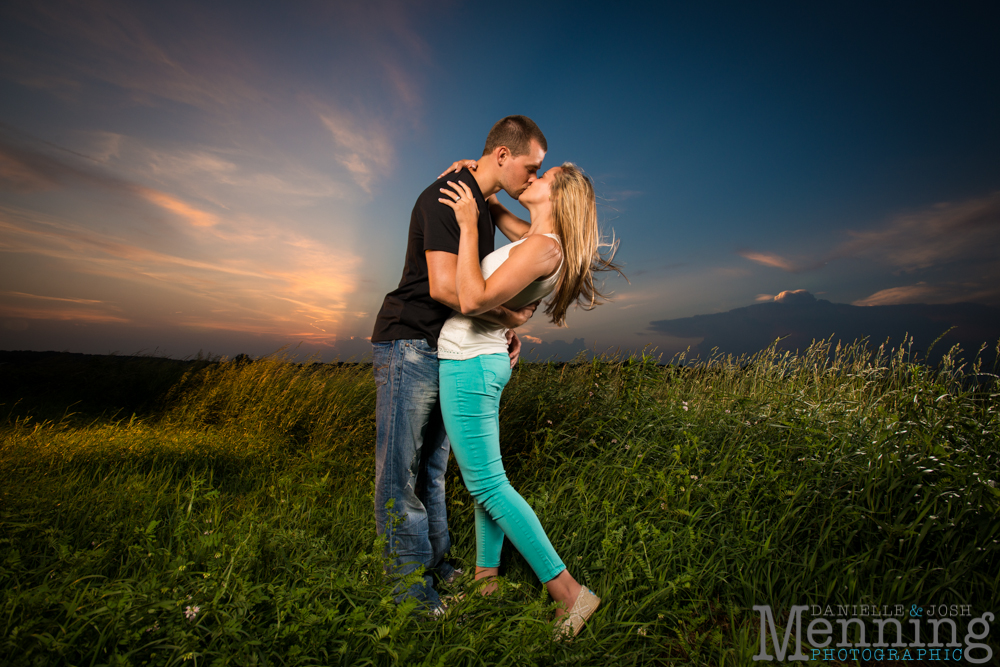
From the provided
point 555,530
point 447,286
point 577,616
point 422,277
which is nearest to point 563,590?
point 577,616

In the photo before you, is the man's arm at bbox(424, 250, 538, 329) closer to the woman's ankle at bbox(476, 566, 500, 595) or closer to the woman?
the woman

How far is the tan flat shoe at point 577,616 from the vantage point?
6.37 ft

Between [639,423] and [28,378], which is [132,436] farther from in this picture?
[28,378]

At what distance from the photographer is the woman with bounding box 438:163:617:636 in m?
1.96

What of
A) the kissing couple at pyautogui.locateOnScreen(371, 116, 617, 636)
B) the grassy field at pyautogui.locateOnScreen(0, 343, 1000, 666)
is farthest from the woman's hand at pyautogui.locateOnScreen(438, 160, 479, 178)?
the grassy field at pyautogui.locateOnScreen(0, 343, 1000, 666)

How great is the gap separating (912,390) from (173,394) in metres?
9.37

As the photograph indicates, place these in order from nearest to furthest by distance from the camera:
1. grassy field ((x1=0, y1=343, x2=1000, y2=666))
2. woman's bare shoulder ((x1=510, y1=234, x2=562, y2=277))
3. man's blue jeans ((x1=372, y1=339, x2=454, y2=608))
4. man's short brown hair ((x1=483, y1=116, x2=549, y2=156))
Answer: grassy field ((x1=0, y1=343, x2=1000, y2=666)), woman's bare shoulder ((x1=510, y1=234, x2=562, y2=277)), man's blue jeans ((x1=372, y1=339, x2=454, y2=608)), man's short brown hair ((x1=483, y1=116, x2=549, y2=156))

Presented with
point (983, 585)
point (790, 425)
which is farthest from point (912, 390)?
point (983, 585)

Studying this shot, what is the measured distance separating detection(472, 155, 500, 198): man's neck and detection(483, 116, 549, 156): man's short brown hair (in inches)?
2.9

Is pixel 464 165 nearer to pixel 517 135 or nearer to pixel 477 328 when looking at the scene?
pixel 517 135

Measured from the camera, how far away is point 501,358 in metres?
2.12

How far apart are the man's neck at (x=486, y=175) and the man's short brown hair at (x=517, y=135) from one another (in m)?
0.07

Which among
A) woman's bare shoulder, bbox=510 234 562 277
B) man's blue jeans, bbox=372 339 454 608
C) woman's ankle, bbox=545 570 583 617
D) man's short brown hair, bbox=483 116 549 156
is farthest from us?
man's short brown hair, bbox=483 116 549 156

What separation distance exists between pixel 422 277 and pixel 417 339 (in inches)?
11.7
